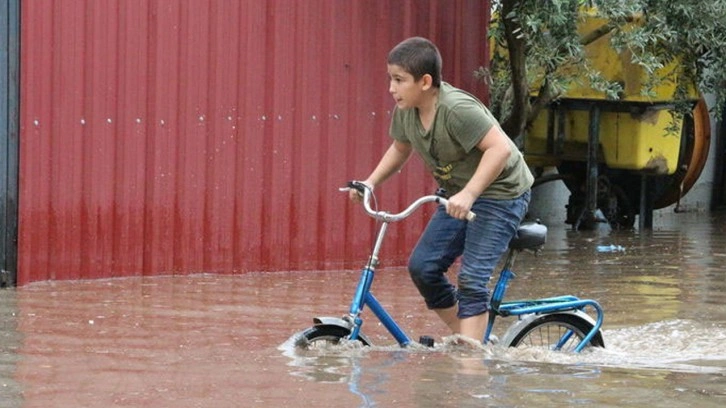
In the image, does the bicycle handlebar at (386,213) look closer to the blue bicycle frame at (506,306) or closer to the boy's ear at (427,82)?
the blue bicycle frame at (506,306)

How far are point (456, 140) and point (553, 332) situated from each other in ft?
3.61

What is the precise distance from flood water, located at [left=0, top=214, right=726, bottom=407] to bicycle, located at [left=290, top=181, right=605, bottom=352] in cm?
8

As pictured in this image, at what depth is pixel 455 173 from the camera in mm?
6902

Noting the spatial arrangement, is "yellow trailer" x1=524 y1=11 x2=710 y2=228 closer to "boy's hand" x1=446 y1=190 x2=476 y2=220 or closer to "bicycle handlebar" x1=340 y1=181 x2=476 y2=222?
"bicycle handlebar" x1=340 y1=181 x2=476 y2=222

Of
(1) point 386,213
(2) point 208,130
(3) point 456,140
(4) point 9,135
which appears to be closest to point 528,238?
(3) point 456,140

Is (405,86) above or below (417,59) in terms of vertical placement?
below

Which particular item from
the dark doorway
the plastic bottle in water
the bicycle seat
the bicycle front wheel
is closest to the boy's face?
the bicycle seat

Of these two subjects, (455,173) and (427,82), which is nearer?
(427,82)

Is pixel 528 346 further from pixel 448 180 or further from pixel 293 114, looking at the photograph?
pixel 293 114

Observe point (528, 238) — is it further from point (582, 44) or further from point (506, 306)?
point (582, 44)

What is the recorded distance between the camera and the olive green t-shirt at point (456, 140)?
263 inches

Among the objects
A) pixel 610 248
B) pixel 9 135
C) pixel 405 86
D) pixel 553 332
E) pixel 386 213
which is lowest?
pixel 610 248

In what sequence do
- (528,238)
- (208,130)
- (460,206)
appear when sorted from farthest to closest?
(208,130)
(528,238)
(460,206)

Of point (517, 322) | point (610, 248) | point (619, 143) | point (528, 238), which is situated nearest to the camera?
point (528, 238)
